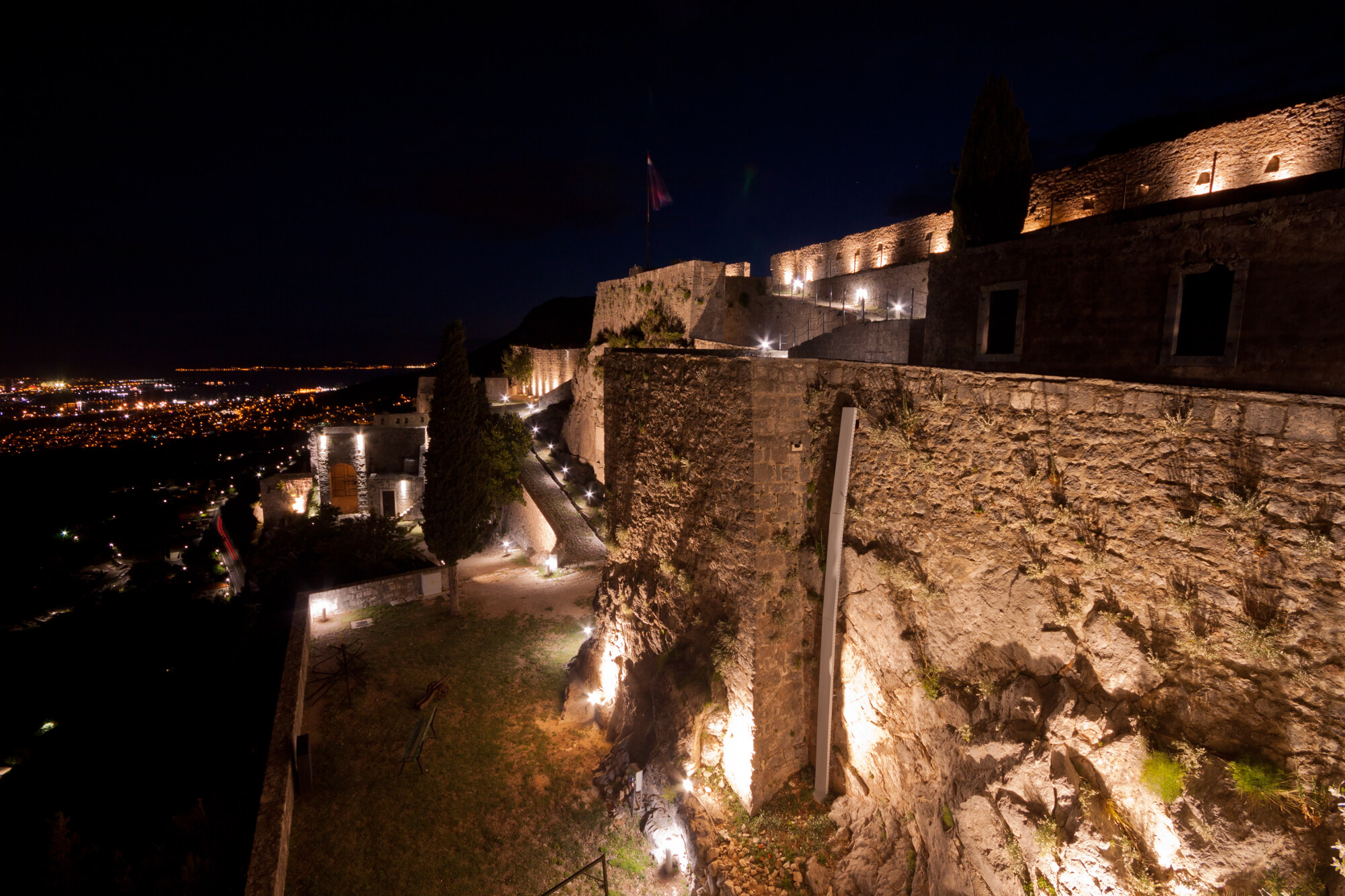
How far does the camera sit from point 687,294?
76.8 feet

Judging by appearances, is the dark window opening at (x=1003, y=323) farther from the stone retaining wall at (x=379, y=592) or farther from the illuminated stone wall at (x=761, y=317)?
the stone retaining wall at (x=379, y=592)

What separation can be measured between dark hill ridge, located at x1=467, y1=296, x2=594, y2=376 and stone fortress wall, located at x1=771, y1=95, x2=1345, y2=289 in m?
56.0

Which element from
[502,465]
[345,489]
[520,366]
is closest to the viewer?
[502,465]

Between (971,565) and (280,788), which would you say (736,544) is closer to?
(971,565)

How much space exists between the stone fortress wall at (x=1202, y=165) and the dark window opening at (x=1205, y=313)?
32.3 feet

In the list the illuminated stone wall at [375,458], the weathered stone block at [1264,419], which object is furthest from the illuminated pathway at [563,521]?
the weathered stone block at [1264,419]

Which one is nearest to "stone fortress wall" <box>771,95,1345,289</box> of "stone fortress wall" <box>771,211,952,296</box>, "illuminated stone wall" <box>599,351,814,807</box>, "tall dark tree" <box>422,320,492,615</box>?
"stone fortress wall" <box>771,211,952,296</box>

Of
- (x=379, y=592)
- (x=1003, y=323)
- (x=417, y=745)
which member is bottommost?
(x=417, y=745)

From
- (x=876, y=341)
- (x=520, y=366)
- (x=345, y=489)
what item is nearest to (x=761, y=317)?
(x=876, y=341)

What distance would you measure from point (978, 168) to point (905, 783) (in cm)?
1274

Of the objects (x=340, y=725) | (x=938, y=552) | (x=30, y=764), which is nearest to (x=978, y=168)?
(x=938, y=552)

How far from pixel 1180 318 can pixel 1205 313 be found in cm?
21

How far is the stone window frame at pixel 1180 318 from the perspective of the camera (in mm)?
5766

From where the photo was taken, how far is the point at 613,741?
937 cm
